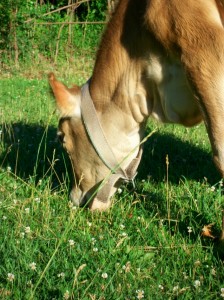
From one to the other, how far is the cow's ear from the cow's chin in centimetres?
63

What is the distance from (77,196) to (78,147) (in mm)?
388

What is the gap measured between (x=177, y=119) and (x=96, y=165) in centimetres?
74

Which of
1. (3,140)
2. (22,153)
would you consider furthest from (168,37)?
(3,140)

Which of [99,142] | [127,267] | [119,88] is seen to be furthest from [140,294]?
[119,88]

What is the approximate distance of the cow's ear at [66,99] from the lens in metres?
4.41

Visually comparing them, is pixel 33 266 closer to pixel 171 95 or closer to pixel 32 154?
pixel 171 95

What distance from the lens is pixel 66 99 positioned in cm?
444

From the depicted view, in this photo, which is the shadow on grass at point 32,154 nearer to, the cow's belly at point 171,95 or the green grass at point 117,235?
the green grass at point 117,235

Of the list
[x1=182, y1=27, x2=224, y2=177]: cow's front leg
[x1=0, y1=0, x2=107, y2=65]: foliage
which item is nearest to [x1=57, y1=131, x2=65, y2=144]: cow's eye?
[x1=182, y1=27, x2=224, y2=177]: cow's front leg

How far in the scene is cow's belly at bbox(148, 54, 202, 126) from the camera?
3.84 metres

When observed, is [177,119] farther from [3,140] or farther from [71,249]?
[3,140]

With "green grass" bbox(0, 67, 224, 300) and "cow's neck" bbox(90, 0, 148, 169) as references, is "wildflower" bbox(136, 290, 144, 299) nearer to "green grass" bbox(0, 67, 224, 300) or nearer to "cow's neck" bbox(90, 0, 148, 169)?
"green grass" bbox(0, 67, 224, 300)

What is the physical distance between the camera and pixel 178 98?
3.99m

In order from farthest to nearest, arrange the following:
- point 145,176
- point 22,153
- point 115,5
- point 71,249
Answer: point 22,153
point 145,176
point 115,5
point 71,249
